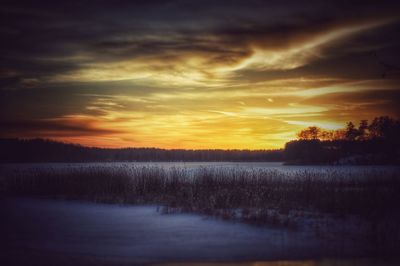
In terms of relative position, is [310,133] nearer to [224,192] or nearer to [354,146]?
[354,146]

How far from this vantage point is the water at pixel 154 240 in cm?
808

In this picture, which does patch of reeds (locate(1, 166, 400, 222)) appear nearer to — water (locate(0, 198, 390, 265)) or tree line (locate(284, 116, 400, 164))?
water (locate(0, 198, 390, 265))

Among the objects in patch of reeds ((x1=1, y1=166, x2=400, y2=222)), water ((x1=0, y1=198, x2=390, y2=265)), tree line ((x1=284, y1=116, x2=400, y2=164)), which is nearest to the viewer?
water ((x1=0, y1=198, x2=390, y2=265))

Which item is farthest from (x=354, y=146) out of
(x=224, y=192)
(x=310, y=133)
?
(x=224, y=192)

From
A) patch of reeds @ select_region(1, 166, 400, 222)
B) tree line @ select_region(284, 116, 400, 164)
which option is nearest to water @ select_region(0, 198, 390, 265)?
patch of reeds @ select_region(1, 166, 400, 222)

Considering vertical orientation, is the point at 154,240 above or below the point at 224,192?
below

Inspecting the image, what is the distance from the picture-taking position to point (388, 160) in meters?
71.2

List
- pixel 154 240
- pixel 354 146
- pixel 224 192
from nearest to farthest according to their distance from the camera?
pixel 154 240
pixel 224 192
pixel 354 146

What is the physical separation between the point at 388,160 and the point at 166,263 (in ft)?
245

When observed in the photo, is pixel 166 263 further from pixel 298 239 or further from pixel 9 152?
pixel 9 152

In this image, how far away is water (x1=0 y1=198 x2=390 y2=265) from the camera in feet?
26.5

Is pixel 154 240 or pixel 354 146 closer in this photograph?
pixel 154 240

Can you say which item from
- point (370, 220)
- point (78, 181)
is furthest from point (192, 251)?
point (78, 181)

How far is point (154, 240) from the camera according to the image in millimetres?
9516
